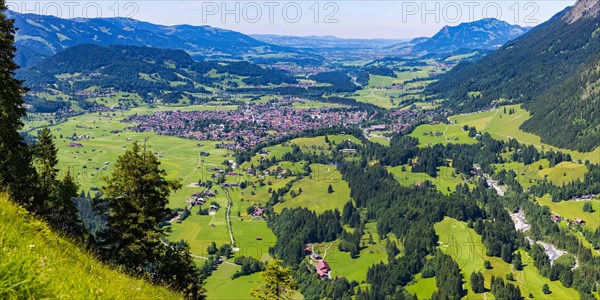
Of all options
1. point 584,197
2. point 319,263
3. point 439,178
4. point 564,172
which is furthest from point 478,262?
point 564,172

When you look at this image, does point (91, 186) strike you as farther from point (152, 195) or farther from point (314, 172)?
point (152, 195)

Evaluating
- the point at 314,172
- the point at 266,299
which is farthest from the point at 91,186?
the point at 266,299

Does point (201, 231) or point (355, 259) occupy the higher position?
point (201, 231)

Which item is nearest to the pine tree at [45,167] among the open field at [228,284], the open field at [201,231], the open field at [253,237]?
the open field at [228,284]

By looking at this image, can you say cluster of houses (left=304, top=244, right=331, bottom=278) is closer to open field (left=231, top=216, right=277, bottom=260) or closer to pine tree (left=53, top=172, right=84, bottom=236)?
open field (left=231, top=216, right=277, bottom=260)

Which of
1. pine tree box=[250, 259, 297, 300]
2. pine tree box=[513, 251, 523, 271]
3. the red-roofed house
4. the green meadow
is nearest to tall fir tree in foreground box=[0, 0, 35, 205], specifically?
pine tree box=[250, 259, 297, 300]

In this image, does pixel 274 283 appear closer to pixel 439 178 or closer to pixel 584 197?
pixel 584 197

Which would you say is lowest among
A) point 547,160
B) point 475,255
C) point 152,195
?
point 475,255

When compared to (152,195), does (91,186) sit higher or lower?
lower
